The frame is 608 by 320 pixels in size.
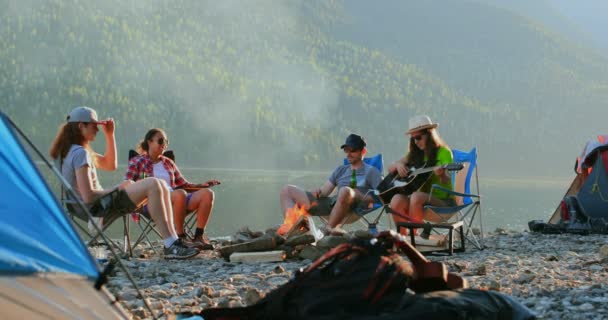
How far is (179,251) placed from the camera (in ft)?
16.2

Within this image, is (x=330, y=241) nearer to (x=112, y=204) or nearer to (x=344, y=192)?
(x=344, y=192)

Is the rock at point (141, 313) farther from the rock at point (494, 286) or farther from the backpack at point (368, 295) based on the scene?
the rock at point (494, 286)

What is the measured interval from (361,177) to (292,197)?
1.98ft

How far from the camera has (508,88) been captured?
113312 mm

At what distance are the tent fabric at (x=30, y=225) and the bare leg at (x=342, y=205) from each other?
12.4 ft

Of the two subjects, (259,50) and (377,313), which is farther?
(259,50)

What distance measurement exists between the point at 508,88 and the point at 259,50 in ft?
122

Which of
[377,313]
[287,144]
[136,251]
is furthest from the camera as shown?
[287,144]

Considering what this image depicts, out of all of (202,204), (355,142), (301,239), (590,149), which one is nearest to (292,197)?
(355,142)

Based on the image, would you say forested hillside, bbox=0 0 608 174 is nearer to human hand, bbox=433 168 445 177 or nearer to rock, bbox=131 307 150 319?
human hand, bbox=433 168 445 177

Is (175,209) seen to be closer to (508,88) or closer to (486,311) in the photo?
(486,311)

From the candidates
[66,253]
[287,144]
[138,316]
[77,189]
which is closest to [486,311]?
[66,253]

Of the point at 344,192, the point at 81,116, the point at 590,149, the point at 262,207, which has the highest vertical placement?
the point at 81,116

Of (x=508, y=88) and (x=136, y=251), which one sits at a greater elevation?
(x=508, y=88)
